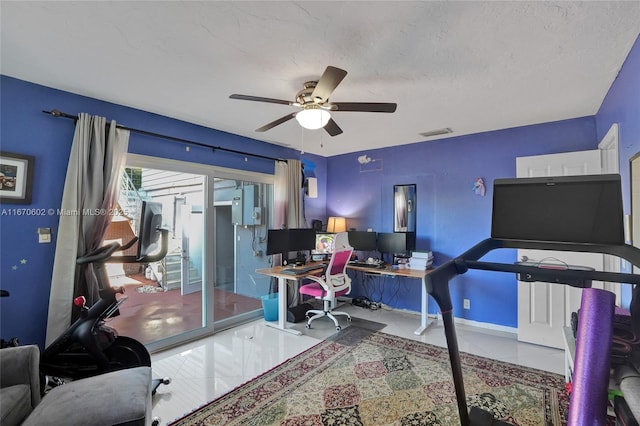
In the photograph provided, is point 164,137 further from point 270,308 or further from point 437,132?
point 437,132

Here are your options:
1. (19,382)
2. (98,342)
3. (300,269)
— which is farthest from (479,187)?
(19,382)

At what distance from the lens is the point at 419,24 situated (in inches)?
64.9

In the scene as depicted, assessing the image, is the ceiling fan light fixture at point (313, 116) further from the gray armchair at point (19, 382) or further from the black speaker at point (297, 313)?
the black speaker at point (297, 313)

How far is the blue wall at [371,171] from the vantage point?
225 cm

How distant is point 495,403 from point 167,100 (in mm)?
3659

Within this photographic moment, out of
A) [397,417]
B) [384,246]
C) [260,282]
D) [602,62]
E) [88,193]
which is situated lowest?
[397,417]

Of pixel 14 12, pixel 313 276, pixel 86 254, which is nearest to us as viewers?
pixel 14 12

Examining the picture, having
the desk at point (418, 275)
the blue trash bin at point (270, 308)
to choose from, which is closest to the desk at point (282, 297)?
the blue trash bin at point (270, 308)

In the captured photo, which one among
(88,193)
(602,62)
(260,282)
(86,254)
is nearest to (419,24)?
(602,62)

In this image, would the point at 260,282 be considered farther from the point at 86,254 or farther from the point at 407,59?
the point at 407,59

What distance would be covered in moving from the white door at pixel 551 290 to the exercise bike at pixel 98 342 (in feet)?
12.1

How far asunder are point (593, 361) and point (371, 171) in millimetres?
4050

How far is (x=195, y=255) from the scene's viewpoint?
3.72 metres

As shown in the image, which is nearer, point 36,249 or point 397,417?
point 397,417
